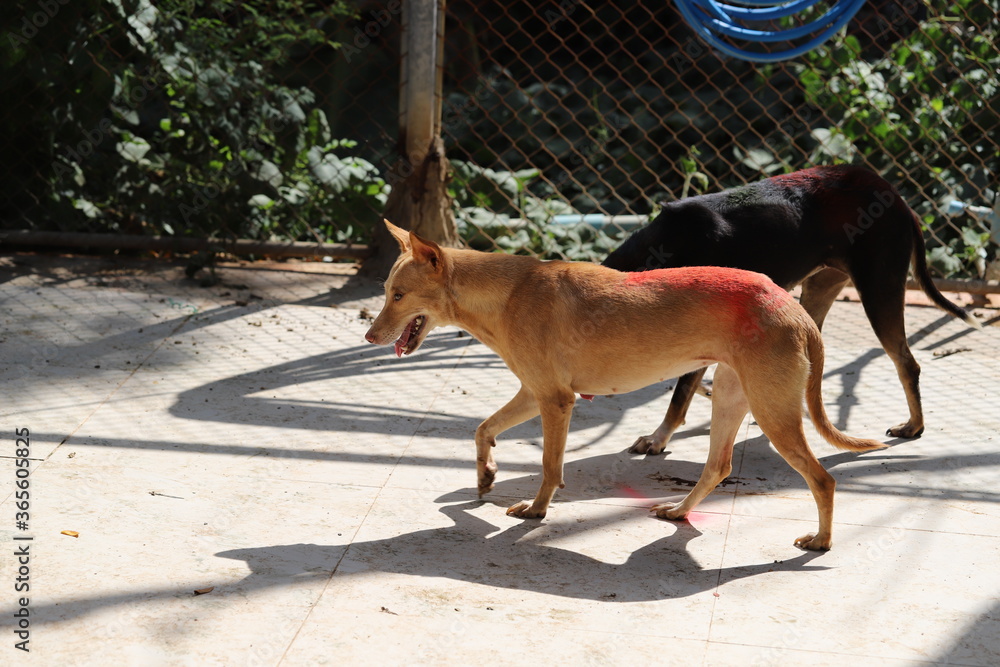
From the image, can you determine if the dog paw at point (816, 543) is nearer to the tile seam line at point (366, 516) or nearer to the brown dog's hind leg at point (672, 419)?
the brown dog's hind leg at point (672, 419)

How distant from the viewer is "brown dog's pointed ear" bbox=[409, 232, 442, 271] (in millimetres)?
3723

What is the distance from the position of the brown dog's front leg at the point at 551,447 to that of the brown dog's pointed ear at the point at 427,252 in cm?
66

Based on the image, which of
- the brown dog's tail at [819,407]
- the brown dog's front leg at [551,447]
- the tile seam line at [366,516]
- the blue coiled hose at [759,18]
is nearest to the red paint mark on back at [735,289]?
the brown dog's tail at [819,407]

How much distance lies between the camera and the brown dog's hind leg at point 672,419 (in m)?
4.49

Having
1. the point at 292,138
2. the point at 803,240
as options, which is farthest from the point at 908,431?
the point at 292,138

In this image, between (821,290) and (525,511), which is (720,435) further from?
(821,290)

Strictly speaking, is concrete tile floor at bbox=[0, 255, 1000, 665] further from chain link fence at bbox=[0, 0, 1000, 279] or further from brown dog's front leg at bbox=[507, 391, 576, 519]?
chain link fence at bbox=[0, 0, 1000, 279]

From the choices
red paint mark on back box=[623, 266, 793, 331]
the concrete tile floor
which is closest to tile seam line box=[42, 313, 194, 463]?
the concrete tile floor

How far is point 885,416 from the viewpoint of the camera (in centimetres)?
490

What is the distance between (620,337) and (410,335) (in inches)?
33.3

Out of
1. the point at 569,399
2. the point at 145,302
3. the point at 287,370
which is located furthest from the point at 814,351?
the point at 145,302

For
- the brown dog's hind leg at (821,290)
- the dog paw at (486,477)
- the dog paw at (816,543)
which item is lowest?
the dog paw at (486,477)

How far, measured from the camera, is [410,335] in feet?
13.0

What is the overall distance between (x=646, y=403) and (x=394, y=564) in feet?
6.52
